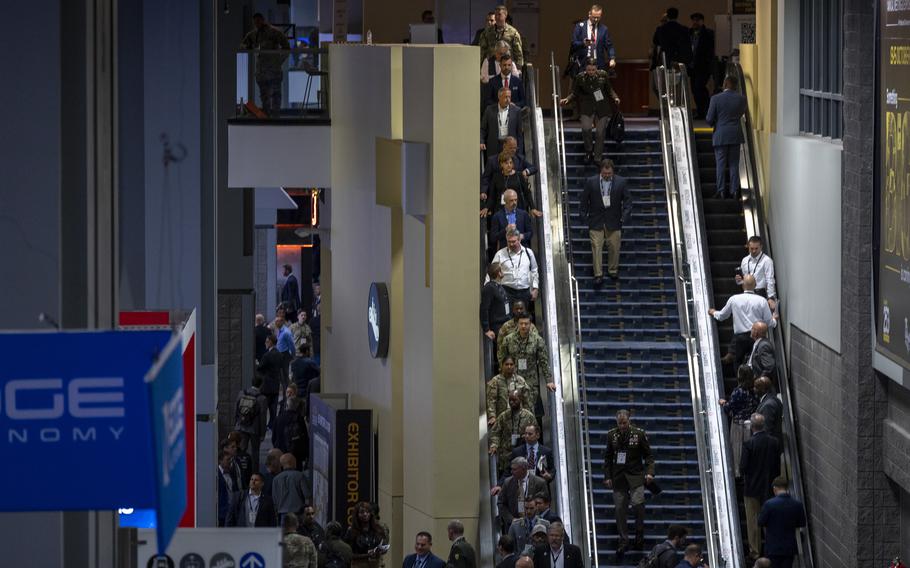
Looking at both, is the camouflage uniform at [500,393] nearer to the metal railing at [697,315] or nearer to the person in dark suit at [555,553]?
the metal railing at [697,315]

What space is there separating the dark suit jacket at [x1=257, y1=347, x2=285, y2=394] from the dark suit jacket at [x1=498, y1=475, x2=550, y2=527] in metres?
11.4

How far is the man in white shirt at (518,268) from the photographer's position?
1978 cm

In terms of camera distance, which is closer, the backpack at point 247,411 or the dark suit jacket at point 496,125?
the dark suit jacket at point 496,125

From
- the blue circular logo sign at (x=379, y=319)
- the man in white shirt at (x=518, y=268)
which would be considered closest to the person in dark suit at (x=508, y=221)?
the man in white shirt at (x=518, y=268)

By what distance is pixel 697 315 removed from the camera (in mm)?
20703

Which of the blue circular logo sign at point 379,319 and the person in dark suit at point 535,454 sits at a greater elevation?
the blue circular logo sign at point 379,319

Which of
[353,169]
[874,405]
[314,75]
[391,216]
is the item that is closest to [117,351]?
[874,405]

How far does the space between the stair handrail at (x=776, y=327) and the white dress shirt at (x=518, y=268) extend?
2983 mm

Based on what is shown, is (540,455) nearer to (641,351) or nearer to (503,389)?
(503,389)

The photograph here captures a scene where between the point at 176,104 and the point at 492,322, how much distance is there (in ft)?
14.0

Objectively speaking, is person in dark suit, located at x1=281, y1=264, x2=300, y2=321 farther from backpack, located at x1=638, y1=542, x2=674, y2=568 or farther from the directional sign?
the directional sign

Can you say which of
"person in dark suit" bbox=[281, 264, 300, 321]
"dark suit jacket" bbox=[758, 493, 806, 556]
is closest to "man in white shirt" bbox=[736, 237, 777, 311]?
"dark suit jacket" bbox=[758, 493, 806, 556]

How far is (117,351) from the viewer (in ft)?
26.1

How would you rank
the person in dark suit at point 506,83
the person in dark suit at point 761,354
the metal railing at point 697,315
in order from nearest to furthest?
the metal railing at point 697,315
the person in dark suit at point 761,354
the person in dark suit at point 506,83
